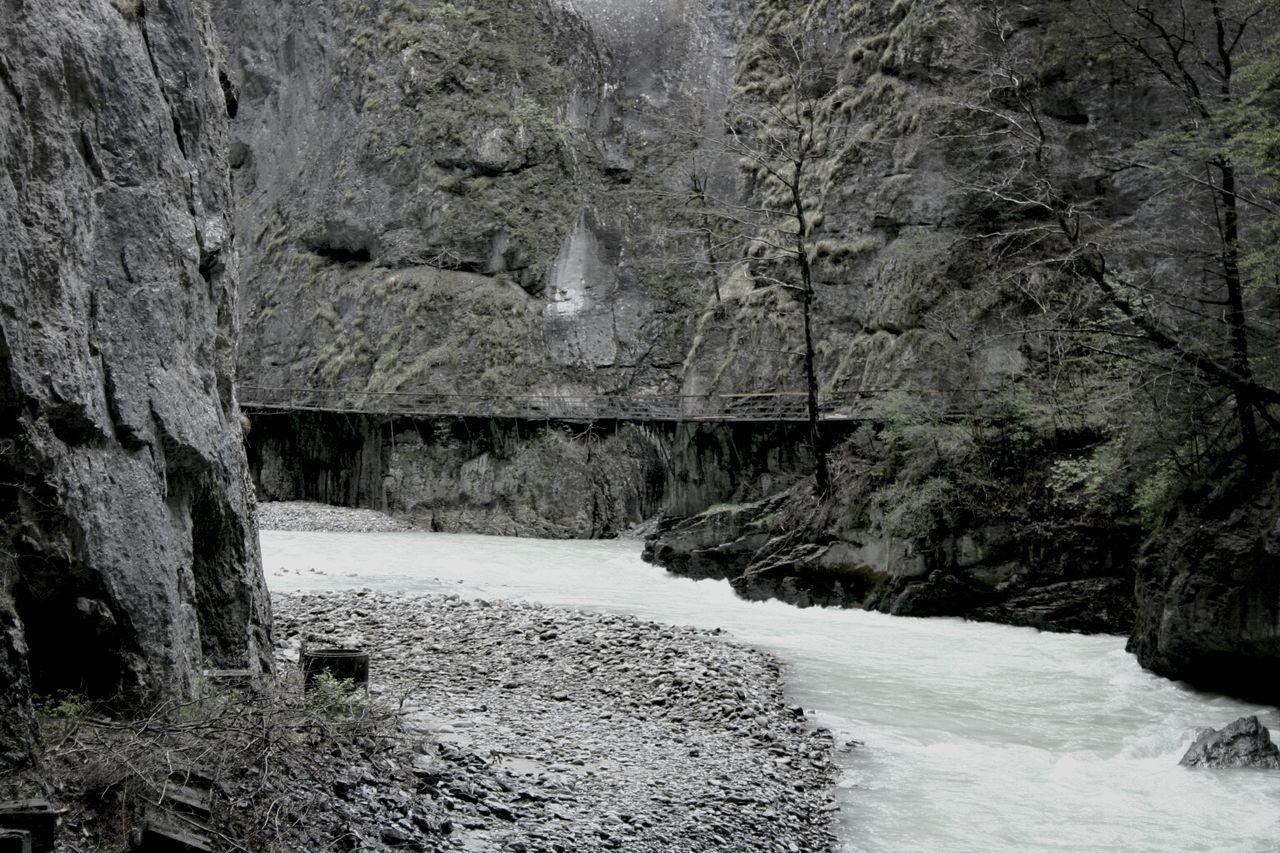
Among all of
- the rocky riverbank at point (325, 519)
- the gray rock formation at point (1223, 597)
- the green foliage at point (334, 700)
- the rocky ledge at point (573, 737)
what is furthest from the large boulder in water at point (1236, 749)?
the rocky riverbank at point (325, 519)

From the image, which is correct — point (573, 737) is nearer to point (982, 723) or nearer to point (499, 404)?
point (982, 723)

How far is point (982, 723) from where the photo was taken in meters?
10.7

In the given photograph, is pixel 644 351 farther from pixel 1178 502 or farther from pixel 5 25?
pixel 5 25

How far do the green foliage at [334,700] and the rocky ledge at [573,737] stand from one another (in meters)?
0.39

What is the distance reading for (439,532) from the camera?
1395 inches

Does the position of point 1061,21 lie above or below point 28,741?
above

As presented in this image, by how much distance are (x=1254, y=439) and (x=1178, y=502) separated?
4.59 feet

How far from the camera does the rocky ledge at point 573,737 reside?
21.5ft

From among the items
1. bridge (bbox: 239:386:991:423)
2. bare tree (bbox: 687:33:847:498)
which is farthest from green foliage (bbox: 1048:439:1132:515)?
bridge (bbox: 239:386:991:423)

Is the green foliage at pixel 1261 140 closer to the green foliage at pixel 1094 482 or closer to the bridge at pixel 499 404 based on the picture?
the green foliage at pixel 1094 482

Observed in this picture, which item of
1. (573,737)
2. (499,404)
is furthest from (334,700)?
(499,404)

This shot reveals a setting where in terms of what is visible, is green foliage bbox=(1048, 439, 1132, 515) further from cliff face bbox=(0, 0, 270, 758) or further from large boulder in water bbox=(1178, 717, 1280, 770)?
cliff face bbox=(0, 0, 270, 758)

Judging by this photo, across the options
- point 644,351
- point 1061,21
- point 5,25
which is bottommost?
point 5,25

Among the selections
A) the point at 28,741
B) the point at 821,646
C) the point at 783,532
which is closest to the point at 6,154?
the point at 28,741
